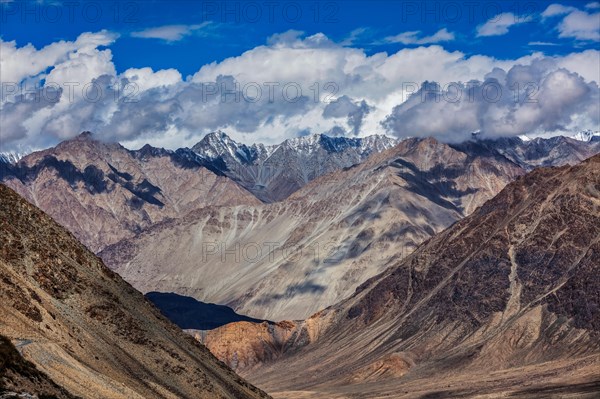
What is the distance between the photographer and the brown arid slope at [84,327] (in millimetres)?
63594

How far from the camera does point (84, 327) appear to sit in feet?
250

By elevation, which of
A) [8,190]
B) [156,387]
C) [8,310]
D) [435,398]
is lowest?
[435,398]

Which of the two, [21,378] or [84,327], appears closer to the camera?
[21,378]

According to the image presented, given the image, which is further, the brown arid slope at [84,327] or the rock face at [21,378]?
the brown arid slope at [84,327]

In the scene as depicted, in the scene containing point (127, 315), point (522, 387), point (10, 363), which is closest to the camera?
point (10, 363)

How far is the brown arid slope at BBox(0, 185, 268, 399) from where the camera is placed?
63.6 meters

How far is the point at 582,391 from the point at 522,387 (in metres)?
15.4

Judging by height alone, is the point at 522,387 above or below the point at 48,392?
below

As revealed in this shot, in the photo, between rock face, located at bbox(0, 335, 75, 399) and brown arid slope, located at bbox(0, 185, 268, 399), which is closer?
rock face, located at bbox(0, 335, 75, 399)

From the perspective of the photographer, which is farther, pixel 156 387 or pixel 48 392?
pixel 156 387

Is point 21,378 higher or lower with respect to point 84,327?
lower

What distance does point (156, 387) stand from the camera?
74.6 metres

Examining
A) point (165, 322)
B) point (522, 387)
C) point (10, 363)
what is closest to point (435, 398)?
point (522, 387)

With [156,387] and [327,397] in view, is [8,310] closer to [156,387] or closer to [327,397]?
[156,387]
